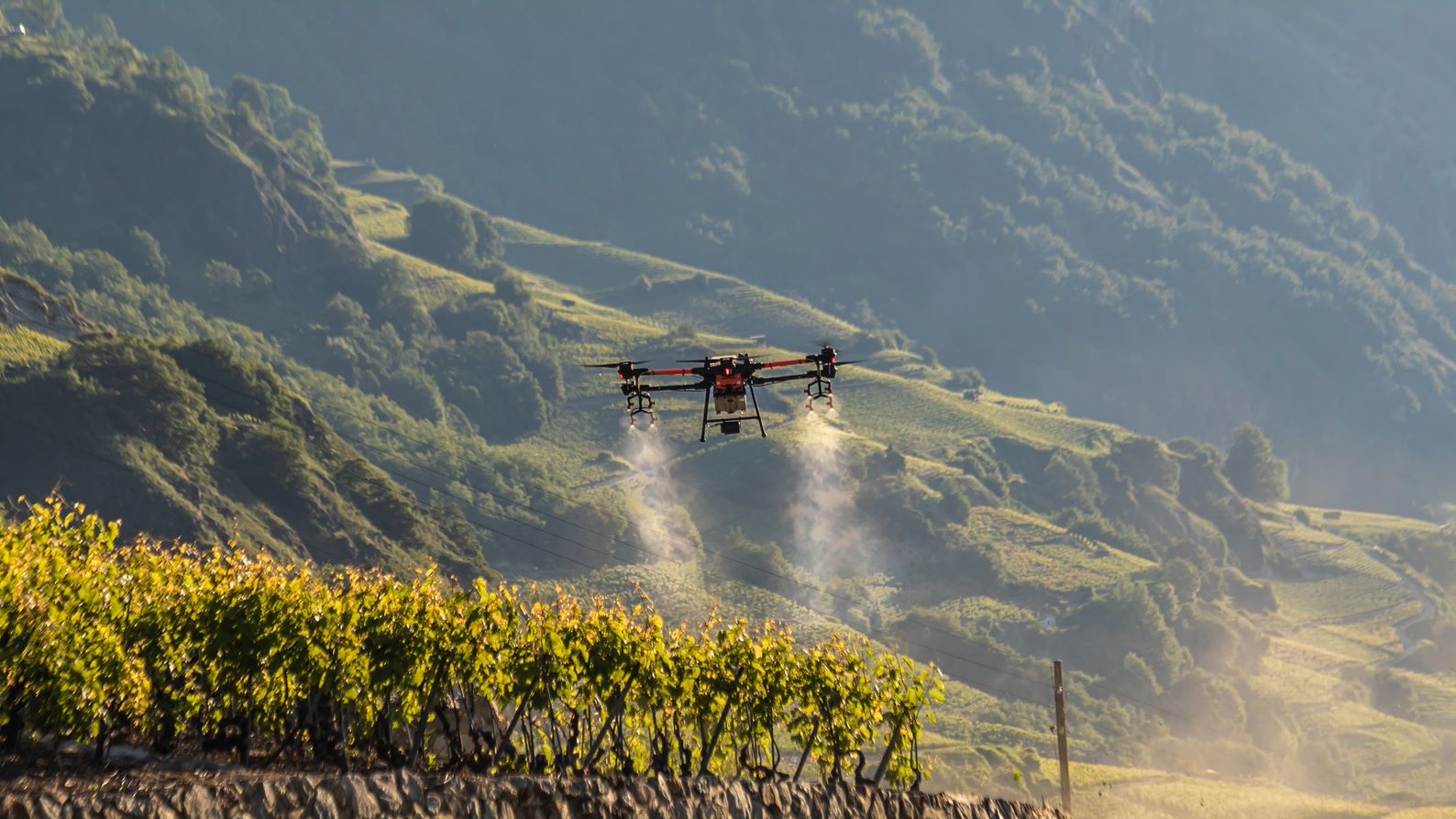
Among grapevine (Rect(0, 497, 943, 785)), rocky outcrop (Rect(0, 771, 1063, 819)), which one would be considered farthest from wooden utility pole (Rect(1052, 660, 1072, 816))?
rocky outcrop (Rect(0, 771, 1063, 819))

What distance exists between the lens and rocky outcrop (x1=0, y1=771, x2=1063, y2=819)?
151 feet

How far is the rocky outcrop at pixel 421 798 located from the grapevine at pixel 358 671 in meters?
2.26

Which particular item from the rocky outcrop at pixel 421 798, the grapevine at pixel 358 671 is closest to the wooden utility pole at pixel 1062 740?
the grapevine at pixel 358 671

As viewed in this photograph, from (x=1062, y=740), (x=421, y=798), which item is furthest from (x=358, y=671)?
(x=1062, y=740)

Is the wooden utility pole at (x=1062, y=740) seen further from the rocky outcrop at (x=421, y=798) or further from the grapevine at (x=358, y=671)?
the rocky outcrop at (x=421, y=798)

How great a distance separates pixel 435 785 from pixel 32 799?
12816 mm

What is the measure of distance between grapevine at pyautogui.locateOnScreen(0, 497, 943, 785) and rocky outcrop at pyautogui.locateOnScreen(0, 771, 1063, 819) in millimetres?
2264

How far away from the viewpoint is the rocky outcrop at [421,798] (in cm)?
4588

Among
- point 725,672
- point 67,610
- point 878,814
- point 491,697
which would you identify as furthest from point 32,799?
point 878,814

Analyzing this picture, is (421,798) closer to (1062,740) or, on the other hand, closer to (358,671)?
(358,671)

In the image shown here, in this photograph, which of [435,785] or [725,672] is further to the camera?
[725,672]

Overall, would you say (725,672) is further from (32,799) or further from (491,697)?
(32,799)

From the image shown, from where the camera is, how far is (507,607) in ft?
199

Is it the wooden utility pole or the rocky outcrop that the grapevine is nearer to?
the rocky outcrop
